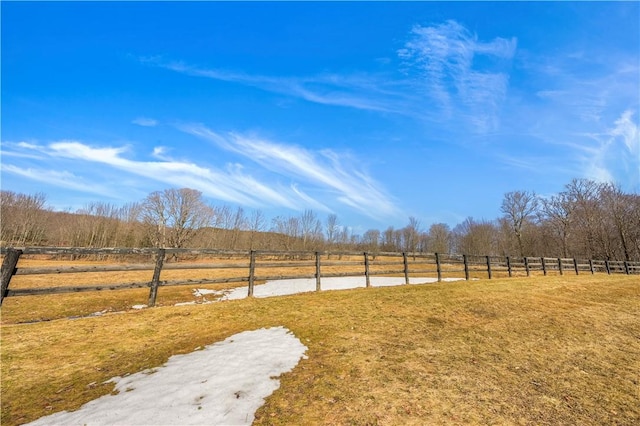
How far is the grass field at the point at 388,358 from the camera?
133 inches

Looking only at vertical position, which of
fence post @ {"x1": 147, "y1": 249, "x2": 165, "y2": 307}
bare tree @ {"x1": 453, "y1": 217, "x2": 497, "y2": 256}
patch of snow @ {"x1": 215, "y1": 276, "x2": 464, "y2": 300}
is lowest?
patch of snow @ {"x1": 215, "y1": 276, "x2": 464, "y2": 300}

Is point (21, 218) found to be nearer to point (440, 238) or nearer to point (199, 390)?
point (199, 390)

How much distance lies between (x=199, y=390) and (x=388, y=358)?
294cm

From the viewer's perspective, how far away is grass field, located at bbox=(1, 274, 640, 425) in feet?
11.1

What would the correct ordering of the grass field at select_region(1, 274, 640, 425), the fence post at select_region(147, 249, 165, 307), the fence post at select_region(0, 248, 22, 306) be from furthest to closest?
the fence post at select_region(147, 249, 165, 307), the fence post at select_region(0, 248, 22, 306), the grass field at select_region(1, 274, 640, 425)

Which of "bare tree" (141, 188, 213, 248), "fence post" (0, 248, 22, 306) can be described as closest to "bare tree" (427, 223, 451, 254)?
"bare tree" (141, 188, 213, 248)

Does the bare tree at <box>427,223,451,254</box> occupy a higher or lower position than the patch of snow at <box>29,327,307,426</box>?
higher

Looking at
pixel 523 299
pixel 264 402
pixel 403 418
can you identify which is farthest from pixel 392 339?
pixel 523 299

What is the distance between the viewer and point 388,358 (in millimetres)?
4828

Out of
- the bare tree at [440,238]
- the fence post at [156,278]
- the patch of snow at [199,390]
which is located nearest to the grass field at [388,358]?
the patch of snow at [199,390]

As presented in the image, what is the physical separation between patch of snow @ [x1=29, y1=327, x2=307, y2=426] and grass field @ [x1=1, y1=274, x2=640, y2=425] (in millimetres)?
223

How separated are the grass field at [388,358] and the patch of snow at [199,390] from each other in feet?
0.73

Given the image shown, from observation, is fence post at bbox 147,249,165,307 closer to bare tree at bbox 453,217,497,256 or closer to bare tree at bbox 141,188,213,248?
bare tree at bbox 141,188,213,248

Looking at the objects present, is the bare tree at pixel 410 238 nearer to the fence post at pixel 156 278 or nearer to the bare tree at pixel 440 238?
the bare tree at pixel 440 238
